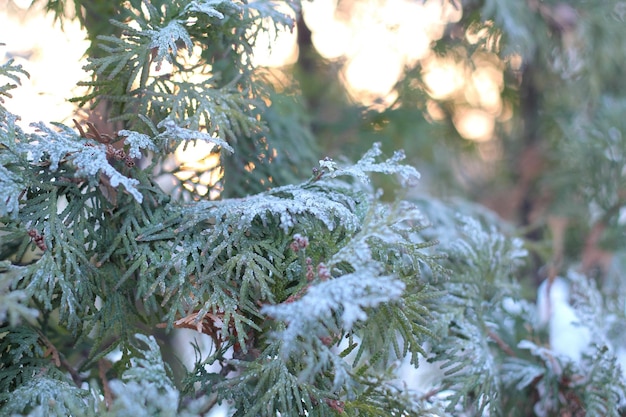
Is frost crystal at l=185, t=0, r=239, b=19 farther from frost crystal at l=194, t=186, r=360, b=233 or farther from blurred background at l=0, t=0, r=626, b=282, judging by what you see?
blurred background at l=0, t=0, r=626, b=282

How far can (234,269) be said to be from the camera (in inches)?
26.1

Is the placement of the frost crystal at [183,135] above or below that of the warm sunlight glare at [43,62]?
above

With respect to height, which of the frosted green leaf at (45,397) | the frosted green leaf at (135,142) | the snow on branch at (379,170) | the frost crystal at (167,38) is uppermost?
the frost crystal at (167,38)

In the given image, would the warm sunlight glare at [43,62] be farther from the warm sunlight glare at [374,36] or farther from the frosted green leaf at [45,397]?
the warm sunlight glare at [374,36]

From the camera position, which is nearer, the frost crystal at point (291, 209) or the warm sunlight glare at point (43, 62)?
the frost crystal at point (291, 209)

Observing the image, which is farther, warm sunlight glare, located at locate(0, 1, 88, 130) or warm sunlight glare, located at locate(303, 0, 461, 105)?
warm sunlight glare, located at locate(303, 0, 461, 105)

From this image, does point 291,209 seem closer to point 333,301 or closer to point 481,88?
point 333,301

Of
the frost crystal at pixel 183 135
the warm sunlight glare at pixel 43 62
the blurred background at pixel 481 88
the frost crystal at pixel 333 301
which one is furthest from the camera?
the blurred background at pixel 481 88

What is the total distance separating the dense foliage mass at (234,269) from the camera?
0.57 meters

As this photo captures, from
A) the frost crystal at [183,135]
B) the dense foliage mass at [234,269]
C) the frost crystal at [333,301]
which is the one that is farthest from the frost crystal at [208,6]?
the frost crystal at [333,301]

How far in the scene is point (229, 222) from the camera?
0.62 m

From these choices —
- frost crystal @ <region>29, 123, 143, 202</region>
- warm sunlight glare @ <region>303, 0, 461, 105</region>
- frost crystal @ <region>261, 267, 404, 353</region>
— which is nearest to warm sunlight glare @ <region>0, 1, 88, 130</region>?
frost crystal @ <region>29, 123, 143, 202</region>

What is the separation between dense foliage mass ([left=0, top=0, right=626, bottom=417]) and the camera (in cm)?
57

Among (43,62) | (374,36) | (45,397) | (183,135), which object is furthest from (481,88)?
(45,397)
